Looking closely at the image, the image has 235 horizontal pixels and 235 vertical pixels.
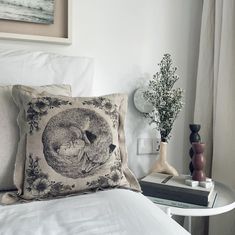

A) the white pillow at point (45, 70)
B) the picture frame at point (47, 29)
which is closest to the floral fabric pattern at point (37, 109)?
the white pillow at point (45, 70)

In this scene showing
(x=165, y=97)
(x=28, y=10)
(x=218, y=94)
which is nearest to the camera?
(x=28, y=10)

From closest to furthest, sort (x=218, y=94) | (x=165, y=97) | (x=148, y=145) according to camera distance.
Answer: (x=165, y=97) < (x=218, y=94) < (x=148, y=145)

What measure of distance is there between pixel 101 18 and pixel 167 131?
0.67m

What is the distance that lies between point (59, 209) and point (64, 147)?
0.21m

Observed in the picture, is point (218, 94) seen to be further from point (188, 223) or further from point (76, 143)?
point (76, 143)

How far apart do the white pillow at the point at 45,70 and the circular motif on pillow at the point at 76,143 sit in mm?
323

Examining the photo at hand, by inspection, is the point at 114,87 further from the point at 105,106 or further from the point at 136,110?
the point at 105,106

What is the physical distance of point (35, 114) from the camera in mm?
1054

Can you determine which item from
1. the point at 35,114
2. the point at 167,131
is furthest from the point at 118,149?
the point at 167,131

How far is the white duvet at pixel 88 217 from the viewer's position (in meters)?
0.79

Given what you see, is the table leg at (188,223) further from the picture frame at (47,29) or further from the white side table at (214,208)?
the picture frame at (47,29)

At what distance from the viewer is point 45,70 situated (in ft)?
4.40

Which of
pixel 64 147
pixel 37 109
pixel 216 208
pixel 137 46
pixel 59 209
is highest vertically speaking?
pixel 137 46

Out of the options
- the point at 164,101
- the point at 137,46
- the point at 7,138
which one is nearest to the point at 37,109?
the point at 7,138
